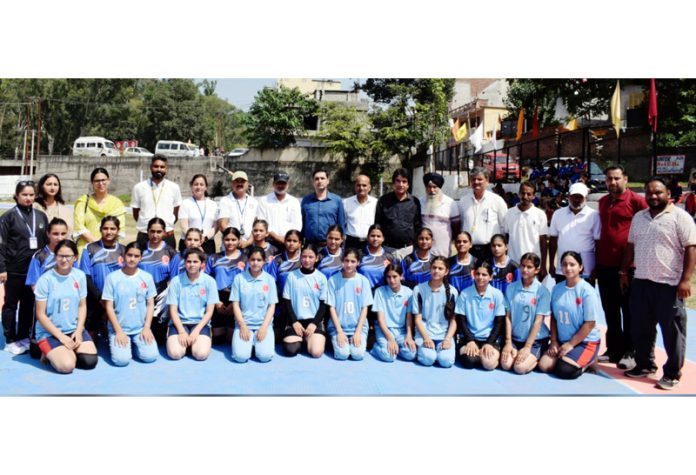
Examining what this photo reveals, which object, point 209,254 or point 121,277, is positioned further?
point 209,254

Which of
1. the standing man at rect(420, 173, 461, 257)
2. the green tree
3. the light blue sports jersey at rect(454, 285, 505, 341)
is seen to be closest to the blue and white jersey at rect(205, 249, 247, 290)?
the standing man at rect(420, 173, 461, 257)

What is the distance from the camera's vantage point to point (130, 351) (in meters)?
5.60

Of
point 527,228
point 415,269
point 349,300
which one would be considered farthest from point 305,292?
point 527,228

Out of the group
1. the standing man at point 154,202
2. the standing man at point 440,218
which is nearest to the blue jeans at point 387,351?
the standing man at point 440,218

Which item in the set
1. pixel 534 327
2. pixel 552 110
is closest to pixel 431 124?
pixel 552 110

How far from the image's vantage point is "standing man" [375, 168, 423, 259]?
6.36 metres

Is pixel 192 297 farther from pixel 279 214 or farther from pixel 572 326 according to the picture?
pixel 572 326

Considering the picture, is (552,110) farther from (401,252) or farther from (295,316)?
(295,316)

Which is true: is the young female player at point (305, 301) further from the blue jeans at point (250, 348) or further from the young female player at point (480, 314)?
the young female player at point (480, 314)

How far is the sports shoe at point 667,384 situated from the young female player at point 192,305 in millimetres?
4056

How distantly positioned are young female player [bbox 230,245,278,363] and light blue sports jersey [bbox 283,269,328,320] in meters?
0.18

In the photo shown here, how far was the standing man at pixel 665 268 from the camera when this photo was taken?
16.4 ft

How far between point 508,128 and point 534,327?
17.8 m

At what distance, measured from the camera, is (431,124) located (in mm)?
22375
